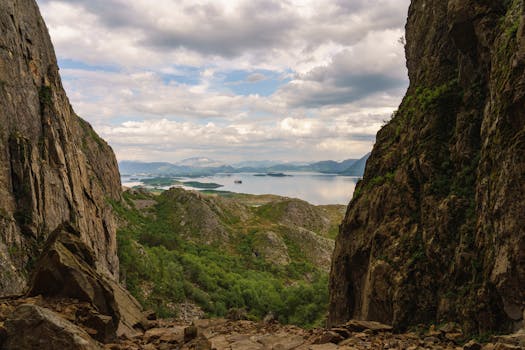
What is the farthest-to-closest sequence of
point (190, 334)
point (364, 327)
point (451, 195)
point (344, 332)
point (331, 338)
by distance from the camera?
point (451, 195) < point (364, 327) < point (190, 334) < point (344, 332) < point (331, 338)

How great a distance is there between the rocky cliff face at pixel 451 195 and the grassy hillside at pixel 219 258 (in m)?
36.2

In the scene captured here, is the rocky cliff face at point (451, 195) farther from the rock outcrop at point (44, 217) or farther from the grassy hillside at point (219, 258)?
the grassy hillside at point (219, 258)

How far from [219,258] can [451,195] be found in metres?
110

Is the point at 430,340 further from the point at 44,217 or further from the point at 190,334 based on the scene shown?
the point at 44,217

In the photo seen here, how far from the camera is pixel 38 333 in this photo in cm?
1062

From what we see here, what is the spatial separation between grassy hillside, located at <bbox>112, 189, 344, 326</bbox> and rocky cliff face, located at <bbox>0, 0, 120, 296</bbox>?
27.6 m

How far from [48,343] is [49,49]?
41859 millimetres

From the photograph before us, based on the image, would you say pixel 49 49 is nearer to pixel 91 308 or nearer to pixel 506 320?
pixel 91 308

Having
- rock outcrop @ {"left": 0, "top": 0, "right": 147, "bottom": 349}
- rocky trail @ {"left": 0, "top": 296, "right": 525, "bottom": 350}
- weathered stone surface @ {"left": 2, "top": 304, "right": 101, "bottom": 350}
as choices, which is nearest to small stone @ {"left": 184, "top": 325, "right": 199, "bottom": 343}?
rocky trail @ {"left": 0, "top": 296, "right": 525, "bottom": 350}

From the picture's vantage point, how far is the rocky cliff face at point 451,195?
44.9 ft

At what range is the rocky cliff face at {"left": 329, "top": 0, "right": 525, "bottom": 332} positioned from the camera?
44.9 ft

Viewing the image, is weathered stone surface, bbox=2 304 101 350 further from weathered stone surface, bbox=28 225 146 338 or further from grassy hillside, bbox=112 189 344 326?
grassy hillside, bbox=112 189 344 326

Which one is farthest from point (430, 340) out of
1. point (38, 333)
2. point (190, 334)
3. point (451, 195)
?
point (38, 333)

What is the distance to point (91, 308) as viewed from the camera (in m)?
15.2
